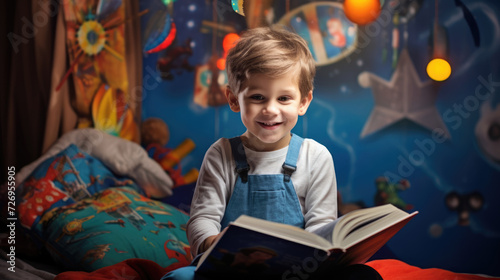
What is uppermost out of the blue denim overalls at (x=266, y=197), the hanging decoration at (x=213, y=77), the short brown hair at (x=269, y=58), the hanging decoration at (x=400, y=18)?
the hanging decoration at (x=400, y=18)

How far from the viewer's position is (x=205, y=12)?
2.34m

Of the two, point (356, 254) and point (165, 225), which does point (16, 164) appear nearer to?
point (165, 225)

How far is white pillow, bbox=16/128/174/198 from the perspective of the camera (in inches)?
85.7

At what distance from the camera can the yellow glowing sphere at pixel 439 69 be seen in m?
1.98

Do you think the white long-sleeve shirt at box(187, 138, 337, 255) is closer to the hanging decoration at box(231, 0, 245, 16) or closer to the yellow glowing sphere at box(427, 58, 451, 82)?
the hanging decoration at box(231, 0, 245, 16)

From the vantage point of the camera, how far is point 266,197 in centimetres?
114

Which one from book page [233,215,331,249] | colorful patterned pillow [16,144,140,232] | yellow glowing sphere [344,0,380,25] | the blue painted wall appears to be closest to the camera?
book page [233,215,331,249]

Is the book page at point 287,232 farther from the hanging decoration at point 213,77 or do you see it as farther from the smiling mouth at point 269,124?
the hanging decoration at point 213,77

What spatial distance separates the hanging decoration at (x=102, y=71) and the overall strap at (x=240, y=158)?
1.36 metres

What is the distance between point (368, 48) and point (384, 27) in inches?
4.2

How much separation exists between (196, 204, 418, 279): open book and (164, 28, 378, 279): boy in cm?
19

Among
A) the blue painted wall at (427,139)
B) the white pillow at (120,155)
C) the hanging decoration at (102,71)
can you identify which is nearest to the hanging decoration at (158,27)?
the hanging decoration at (102,71)

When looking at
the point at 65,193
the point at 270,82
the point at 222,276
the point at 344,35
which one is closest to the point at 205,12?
the point at 344,35

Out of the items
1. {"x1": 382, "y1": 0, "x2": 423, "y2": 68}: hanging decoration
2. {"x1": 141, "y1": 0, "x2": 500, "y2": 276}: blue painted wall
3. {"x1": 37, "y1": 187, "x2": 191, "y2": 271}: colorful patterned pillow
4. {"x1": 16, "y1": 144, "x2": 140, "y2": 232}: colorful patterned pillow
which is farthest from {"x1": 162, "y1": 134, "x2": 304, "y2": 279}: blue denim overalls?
{"x1": 382, "y1": 0, "x2": 423, "y2": 68}: hanging decoration
